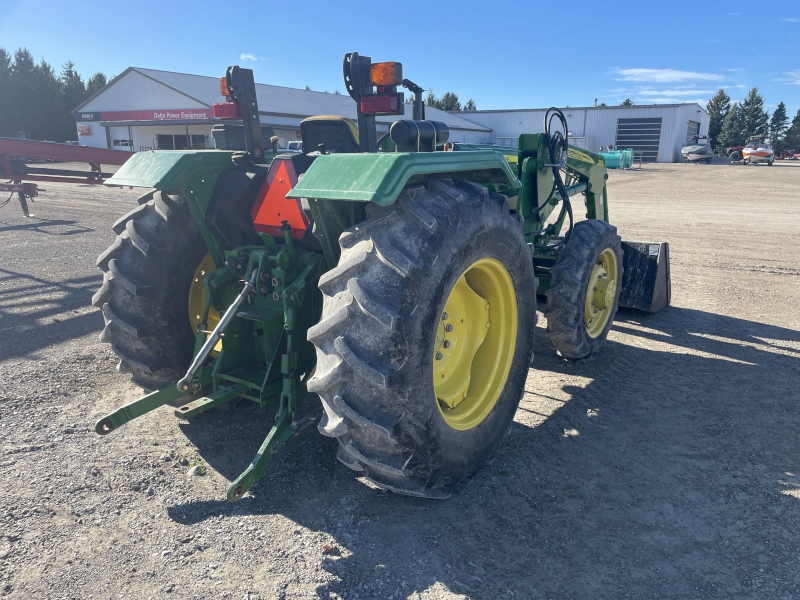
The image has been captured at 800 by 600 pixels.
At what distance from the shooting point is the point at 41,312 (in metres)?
6.25

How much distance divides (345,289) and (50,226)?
41.0 ft

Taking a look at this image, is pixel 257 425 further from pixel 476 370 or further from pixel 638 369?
pixel 638 369

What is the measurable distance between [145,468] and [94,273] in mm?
5871

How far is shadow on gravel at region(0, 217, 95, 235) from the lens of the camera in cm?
1184

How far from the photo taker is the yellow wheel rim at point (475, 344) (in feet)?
10.4

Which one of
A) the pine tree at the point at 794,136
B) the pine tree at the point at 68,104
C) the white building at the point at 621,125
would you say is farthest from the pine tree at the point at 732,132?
the pine tree at the point at 68,104

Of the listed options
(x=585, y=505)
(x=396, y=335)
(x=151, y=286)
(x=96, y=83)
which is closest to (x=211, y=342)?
(x=151, y=286)

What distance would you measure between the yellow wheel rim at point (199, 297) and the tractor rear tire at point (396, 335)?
5.10 feet

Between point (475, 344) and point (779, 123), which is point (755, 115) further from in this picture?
point (475, 344)

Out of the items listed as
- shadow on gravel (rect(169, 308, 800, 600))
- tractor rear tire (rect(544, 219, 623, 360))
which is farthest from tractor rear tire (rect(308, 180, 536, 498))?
tractor rear tire (rect(544, 219, 623, 360))

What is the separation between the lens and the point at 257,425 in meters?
3.71

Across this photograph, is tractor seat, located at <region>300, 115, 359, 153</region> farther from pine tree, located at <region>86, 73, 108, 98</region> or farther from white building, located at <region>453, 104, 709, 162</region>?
pine tree, located at <region>86, 73, 108, 98</region>

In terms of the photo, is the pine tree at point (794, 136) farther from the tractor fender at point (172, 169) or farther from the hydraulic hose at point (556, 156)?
the tractor fender at point (172, 169)

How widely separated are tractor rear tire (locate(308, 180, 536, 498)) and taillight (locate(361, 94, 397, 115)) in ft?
2.20
